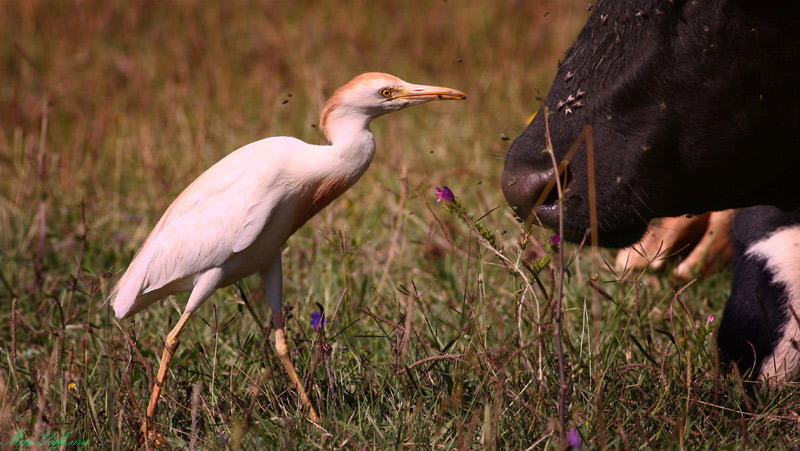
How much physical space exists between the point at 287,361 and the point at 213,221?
43cm

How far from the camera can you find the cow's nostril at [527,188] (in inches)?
97.9

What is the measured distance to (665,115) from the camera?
250cm

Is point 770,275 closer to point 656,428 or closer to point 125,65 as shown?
point 656,428

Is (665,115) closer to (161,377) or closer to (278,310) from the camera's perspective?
(278,310)

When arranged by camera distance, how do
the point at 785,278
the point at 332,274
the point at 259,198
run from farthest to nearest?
the point at 332,274 → the point at 785,278 → the point at 259,198

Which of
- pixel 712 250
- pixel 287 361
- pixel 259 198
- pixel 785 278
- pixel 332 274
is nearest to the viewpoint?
pixel 259 198

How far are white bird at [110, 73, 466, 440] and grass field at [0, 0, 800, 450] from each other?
0.20 m

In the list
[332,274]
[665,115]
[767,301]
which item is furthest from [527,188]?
[332,274]

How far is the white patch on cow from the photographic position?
9.52 feet

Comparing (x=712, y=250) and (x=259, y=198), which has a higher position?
(x=259, y=198)

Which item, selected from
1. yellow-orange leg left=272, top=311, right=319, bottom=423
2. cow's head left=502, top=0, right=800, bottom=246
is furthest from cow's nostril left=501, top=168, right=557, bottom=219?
yellow-orange leg left=272, top=311, right=319, bottom=423

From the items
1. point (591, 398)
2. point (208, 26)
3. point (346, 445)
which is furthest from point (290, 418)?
point (208, 26)

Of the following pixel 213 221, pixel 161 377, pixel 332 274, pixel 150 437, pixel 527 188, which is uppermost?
pixel 527 188

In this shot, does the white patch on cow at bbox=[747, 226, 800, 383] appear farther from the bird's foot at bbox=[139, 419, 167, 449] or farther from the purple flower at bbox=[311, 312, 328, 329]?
the bird's foot at bbox=[139, 419, 167, 449]
